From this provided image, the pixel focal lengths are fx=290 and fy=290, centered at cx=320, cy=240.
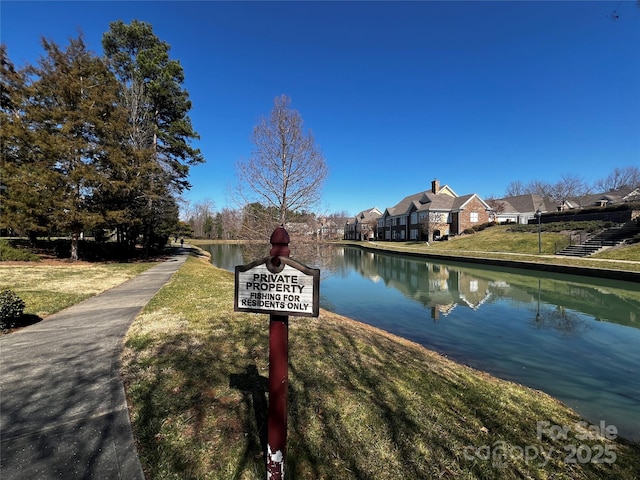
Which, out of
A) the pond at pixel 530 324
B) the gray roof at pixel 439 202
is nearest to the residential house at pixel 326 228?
the pond at pixel 530 324

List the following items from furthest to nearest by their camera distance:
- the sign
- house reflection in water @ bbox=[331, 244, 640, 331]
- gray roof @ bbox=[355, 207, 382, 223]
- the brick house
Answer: gray roof @ bbox=[355, 207, 382, 223]
the brick house
house reflection in water @ bbox=[331, 244, 640, 331]
the sign

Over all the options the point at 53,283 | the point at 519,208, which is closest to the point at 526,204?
the point at 519,208

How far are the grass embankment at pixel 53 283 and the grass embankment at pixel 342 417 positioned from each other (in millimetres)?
4562

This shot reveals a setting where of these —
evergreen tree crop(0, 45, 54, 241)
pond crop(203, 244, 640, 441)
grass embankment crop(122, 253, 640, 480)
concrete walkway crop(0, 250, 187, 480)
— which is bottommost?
pond crop(203, 244, 640, 441)

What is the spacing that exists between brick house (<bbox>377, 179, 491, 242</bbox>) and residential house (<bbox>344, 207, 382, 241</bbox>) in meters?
14.8

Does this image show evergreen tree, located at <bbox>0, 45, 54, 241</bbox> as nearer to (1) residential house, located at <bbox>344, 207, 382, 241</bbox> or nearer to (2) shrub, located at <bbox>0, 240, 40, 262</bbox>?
(2) shrub, located at <bbox>0, 240, 40, 262</bbox>

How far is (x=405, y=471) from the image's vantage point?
2.58 m

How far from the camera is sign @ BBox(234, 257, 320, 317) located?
2209mm

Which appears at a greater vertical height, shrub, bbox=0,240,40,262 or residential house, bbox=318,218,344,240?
residential house, bbox=318,218,344,240

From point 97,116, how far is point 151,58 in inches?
394

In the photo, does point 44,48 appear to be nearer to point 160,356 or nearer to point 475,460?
point 160,356

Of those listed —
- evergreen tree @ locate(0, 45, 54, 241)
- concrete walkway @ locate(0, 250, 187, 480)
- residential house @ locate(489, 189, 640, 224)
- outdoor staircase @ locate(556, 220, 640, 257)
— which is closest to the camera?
concrete walkway @ locate(0, 250, 187, 480)

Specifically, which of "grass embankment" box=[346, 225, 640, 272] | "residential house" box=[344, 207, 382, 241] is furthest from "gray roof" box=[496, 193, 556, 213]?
"residential house" box=[344, 207, 382, 241]

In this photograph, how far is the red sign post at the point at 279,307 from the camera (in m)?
2.21
